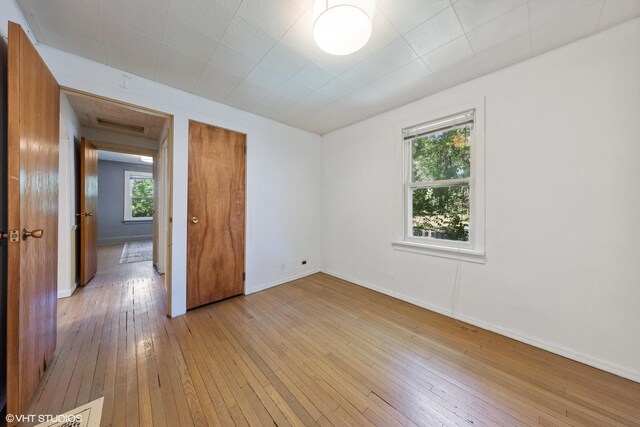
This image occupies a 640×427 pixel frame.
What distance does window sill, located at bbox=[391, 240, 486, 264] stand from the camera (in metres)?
2.32

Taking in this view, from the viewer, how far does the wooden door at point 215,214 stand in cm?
264

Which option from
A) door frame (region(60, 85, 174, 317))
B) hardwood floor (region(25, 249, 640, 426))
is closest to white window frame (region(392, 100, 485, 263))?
hardwood floor (region(25, 249, 640, 426))

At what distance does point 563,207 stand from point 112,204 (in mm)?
9475

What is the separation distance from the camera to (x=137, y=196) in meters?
7.23

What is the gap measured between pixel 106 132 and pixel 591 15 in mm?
5901

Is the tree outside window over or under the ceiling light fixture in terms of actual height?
under

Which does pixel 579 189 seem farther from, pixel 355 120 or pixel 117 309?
pixel 117 309

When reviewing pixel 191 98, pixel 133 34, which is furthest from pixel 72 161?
pixel 133 34

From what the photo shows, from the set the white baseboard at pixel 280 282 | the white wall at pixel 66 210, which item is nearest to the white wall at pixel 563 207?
the white baseboard at pixel 280 282

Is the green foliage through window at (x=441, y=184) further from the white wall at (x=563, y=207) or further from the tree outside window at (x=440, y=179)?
the white wall at (x=563, y=207)

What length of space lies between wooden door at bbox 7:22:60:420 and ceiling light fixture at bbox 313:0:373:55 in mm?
1643

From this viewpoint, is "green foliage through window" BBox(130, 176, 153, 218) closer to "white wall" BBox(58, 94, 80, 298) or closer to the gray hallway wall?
the gray hallway wall

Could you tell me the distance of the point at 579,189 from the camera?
5.90 feet

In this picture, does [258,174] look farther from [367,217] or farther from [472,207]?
[472,207]
